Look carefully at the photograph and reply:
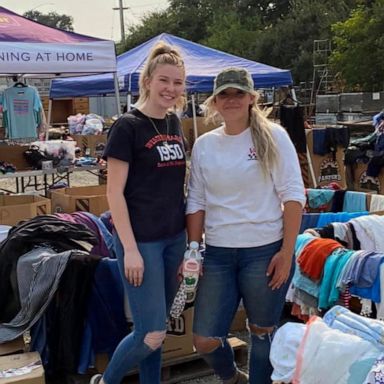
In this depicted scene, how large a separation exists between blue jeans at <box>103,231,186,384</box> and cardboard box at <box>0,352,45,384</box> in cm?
42

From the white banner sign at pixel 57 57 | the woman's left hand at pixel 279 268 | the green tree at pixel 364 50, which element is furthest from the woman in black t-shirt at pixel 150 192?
the green tree at pixel 364 50

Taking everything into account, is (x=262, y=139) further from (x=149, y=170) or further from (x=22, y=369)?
(x=22, y=369)

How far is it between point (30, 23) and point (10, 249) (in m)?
4.12

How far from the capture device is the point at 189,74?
8.73m

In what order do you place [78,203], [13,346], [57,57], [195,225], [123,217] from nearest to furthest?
[123,217], [195,225], [13,346], [78,203], [57,57]

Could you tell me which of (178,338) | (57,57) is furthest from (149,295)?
(57,57)

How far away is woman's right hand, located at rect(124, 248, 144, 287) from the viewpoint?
2373mm

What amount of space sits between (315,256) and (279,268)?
1.06m

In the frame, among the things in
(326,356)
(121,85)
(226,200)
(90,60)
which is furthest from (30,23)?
(326,356)

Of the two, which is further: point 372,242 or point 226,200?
point 372,242

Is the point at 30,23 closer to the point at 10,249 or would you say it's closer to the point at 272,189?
the point at 10,249

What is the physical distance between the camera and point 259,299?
2.51m

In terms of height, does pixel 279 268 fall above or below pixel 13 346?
above

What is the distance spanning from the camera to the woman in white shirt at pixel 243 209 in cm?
242
